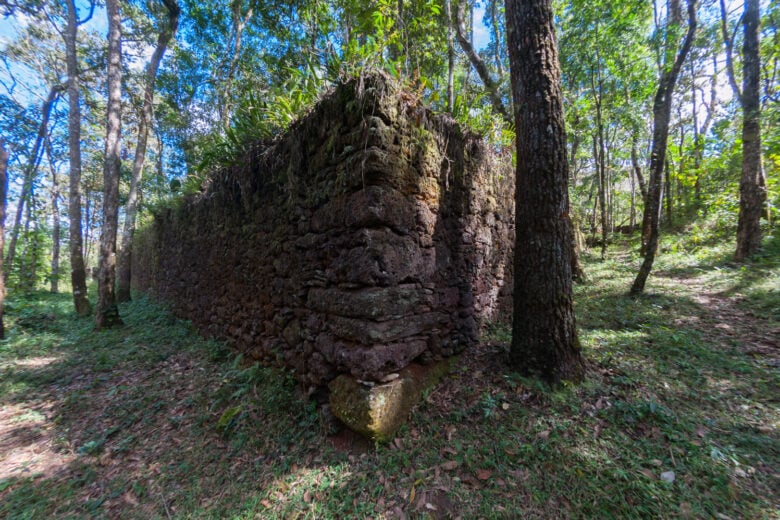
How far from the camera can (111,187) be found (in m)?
7.00

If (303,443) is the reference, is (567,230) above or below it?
above

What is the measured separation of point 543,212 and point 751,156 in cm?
741

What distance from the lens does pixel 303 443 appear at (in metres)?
2.80

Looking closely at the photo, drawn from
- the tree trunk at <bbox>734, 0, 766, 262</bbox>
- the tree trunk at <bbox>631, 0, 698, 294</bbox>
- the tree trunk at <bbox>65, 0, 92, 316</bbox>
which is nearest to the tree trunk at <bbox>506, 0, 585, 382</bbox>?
the tree trunk at <bbox>631, 0, 698, 294</bbox>

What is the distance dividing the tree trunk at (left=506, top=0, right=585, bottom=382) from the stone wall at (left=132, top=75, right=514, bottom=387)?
0.81 meters

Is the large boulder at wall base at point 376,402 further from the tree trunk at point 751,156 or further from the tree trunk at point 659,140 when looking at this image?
the tree trunk at point 751,156

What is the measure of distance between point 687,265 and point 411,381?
8.50 m

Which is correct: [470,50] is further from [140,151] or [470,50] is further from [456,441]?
[140,151]

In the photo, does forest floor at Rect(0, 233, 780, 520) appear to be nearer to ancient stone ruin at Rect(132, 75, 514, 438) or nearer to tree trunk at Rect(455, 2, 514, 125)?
ancient stone ruin at Rect(132, 75, 514, 438)

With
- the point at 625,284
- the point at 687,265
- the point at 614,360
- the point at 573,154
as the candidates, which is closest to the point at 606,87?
the point at 573,154

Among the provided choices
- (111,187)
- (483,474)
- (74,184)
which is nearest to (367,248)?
(483,474)

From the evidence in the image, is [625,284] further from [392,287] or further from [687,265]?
[392,287]

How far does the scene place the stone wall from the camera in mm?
2697

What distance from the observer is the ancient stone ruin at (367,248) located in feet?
8.79
